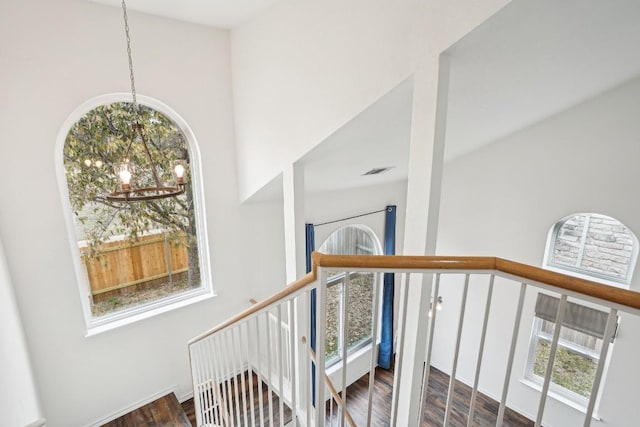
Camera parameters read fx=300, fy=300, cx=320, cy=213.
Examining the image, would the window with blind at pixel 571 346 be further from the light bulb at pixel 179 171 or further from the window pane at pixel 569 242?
the light bulb at pixel 179 171

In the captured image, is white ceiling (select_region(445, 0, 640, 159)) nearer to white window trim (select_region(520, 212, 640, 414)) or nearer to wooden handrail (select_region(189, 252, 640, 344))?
wooden handrail (select_region(189, 252, 640, 344))

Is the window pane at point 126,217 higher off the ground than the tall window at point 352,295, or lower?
higher

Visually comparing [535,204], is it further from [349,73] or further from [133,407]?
[133,407]

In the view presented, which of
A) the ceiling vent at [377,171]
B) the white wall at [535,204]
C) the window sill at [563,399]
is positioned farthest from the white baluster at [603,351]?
the window sill at [563,399]

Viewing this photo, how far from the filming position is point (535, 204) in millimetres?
3814

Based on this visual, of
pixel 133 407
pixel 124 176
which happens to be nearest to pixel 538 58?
pixel 124 176

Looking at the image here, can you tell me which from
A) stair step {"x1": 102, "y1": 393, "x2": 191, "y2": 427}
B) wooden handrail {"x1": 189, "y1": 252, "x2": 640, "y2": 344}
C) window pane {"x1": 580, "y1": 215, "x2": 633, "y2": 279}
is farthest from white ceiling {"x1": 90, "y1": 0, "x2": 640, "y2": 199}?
stair step {"x1": 102, "y1": 393, "x2": 191, "y2": 427}

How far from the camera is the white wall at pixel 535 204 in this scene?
3197 millimetres

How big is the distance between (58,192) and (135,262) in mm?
1021

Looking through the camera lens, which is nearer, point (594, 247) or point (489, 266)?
point (489, 266)

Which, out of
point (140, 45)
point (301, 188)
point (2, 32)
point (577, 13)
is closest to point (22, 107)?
point (2, 32)

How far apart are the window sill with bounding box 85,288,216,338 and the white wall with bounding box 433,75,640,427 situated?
3.74m

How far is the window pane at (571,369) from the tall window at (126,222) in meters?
4.59

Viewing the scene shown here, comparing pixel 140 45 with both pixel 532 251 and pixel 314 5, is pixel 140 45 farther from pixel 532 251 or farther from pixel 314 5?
pixel 532 251
